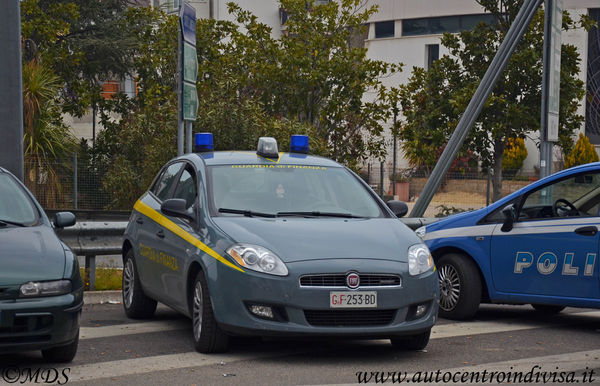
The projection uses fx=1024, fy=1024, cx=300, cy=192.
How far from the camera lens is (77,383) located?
21.8 ft

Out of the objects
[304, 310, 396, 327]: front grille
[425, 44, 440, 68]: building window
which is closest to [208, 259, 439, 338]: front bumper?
[304, 310, 396, 327]: front grille

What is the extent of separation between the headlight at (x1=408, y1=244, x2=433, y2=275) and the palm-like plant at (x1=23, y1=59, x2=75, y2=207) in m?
16.8

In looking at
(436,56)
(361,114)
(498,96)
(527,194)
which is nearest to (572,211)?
(527,194)

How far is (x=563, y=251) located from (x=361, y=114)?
19.5 meters

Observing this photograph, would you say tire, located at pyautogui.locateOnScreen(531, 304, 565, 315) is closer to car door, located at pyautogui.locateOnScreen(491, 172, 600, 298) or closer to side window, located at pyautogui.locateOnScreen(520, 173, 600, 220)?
car door, located at pyautogui.locateOnScreen(491, 172, 600, 298)

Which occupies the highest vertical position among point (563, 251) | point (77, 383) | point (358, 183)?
point (358, 183)

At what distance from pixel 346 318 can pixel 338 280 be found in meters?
0.28

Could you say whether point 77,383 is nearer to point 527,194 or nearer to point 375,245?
point 375,245

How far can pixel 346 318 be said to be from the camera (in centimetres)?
734

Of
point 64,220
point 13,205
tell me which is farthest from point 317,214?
point 13,205

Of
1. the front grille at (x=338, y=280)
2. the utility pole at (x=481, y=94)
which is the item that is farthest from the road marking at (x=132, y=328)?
the utility pole at (x=481, y=94)

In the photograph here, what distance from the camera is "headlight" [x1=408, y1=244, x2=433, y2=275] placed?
7.62 m

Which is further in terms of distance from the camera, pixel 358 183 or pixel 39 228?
pixel 358 183

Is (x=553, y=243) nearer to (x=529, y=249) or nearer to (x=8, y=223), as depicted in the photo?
(x=529, y=249)
